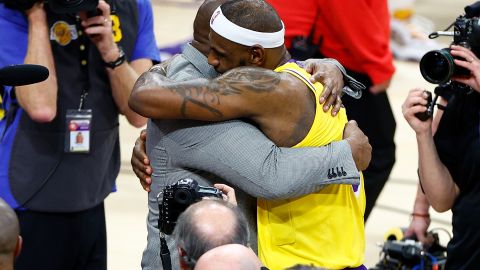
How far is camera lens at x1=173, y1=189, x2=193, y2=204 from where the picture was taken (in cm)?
326

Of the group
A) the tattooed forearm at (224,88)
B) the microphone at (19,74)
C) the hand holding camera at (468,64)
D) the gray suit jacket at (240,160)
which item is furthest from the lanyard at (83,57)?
the hand holding camera at (468,64)

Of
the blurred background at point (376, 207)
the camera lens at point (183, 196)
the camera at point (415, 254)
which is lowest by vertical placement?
the blurred background at point (376, 207)

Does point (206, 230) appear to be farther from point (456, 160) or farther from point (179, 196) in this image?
point (456, 160)

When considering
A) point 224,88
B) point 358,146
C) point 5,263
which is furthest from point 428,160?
point 5,263

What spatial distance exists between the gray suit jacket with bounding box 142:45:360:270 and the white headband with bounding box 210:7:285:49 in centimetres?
23

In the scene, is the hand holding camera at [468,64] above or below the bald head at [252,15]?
below

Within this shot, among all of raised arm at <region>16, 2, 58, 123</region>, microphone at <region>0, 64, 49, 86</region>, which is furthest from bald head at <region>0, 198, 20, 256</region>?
raised arm at <region>16, 2, 58, 123</region>

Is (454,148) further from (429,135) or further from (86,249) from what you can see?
(86,249)

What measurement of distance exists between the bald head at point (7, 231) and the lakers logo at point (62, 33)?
1.33 metres

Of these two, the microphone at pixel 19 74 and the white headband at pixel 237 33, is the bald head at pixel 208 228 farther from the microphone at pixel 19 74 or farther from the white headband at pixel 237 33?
the microphone at pixel 19 74

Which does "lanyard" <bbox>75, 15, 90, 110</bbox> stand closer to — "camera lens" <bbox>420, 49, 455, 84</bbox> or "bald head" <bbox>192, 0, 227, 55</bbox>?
"bald head" <bbox>192, 0, 227, 55</bbox>

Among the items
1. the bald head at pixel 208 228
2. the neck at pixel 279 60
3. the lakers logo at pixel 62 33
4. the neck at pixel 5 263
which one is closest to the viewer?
the bald head at pixel 208 228

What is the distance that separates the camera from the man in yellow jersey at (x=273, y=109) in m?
3.39

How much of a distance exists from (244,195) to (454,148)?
1217 mm
